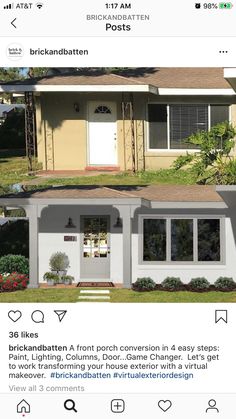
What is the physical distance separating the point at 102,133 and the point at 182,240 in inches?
372

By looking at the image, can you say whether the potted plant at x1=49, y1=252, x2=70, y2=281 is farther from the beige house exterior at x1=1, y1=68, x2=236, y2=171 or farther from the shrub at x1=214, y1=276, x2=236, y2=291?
the beige house exterior at x1=1, y1=68, x2=236, y2=171

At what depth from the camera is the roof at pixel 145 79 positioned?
88.0ft

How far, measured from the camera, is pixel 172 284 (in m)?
19.2

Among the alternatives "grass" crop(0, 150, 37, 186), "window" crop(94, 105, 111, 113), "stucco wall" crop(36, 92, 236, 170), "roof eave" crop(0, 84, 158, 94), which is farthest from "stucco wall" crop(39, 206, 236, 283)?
"window" crop(94, 105, 111, 113)

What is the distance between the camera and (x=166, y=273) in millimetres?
20016

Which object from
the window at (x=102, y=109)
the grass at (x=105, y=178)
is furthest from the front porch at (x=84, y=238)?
the window at (x=102, y=109)

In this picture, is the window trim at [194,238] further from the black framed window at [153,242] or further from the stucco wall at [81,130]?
the stucco wall at [81,130]

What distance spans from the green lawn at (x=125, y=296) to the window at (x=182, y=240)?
52.2 inches
